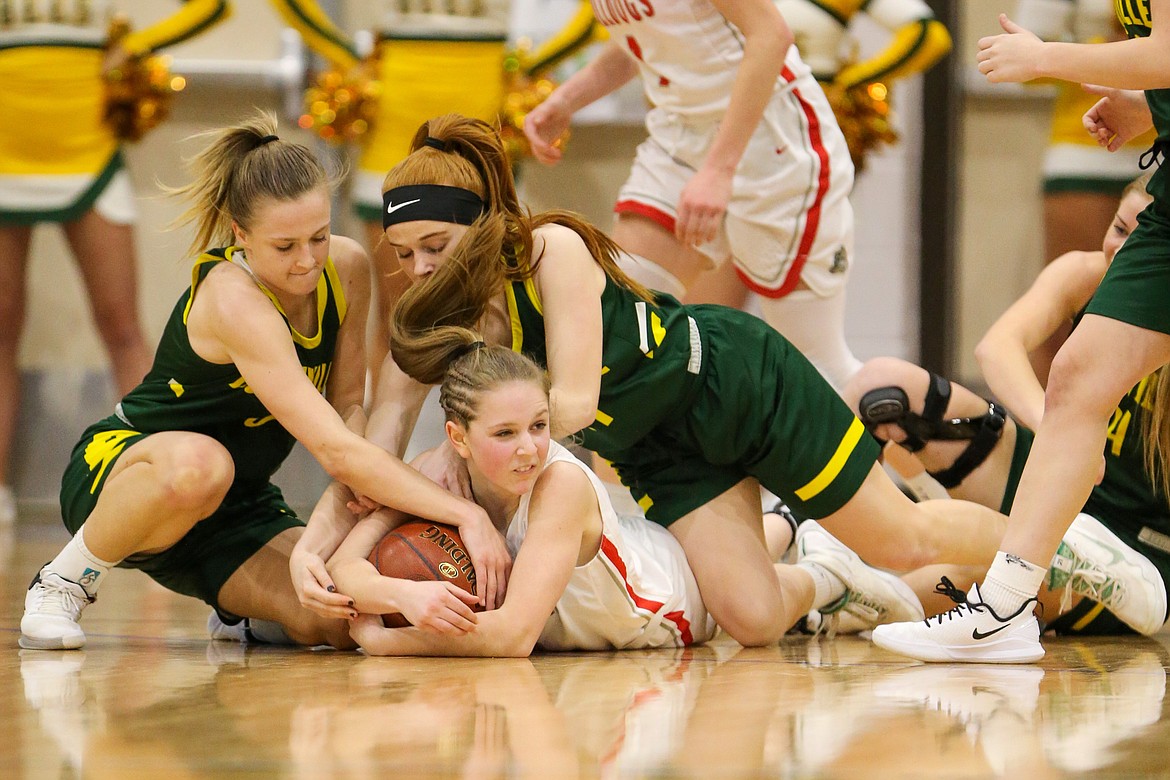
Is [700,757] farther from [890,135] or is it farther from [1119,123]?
[890,135]

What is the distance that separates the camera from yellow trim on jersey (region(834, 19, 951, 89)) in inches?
228

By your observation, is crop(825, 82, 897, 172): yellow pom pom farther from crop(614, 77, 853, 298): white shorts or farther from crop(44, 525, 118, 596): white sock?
crop(44, 525, 118, 596): white sock

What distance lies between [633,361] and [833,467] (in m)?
0.49

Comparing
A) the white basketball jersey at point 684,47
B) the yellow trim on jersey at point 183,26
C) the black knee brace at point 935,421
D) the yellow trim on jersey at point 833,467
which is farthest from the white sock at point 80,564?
the yellow trim on jersey at point 183,26

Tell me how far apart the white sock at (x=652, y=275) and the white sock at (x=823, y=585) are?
89 centimetres

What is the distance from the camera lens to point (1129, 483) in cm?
339

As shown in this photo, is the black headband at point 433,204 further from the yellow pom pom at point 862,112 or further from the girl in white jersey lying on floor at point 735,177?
the yellow pom pom at point 862,112

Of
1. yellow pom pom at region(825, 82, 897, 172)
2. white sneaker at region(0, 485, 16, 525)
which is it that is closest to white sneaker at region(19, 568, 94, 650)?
white sneaker at region(0, 485, 16, 525)

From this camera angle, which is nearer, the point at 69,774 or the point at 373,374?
the point at 69,774

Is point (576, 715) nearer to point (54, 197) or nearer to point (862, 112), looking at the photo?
point (862, 112)

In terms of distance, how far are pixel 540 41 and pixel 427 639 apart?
4.40 metres

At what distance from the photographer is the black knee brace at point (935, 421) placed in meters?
3.49

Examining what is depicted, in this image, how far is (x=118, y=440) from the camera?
3.17 m

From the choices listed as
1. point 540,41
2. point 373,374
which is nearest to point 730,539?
point 373,374
